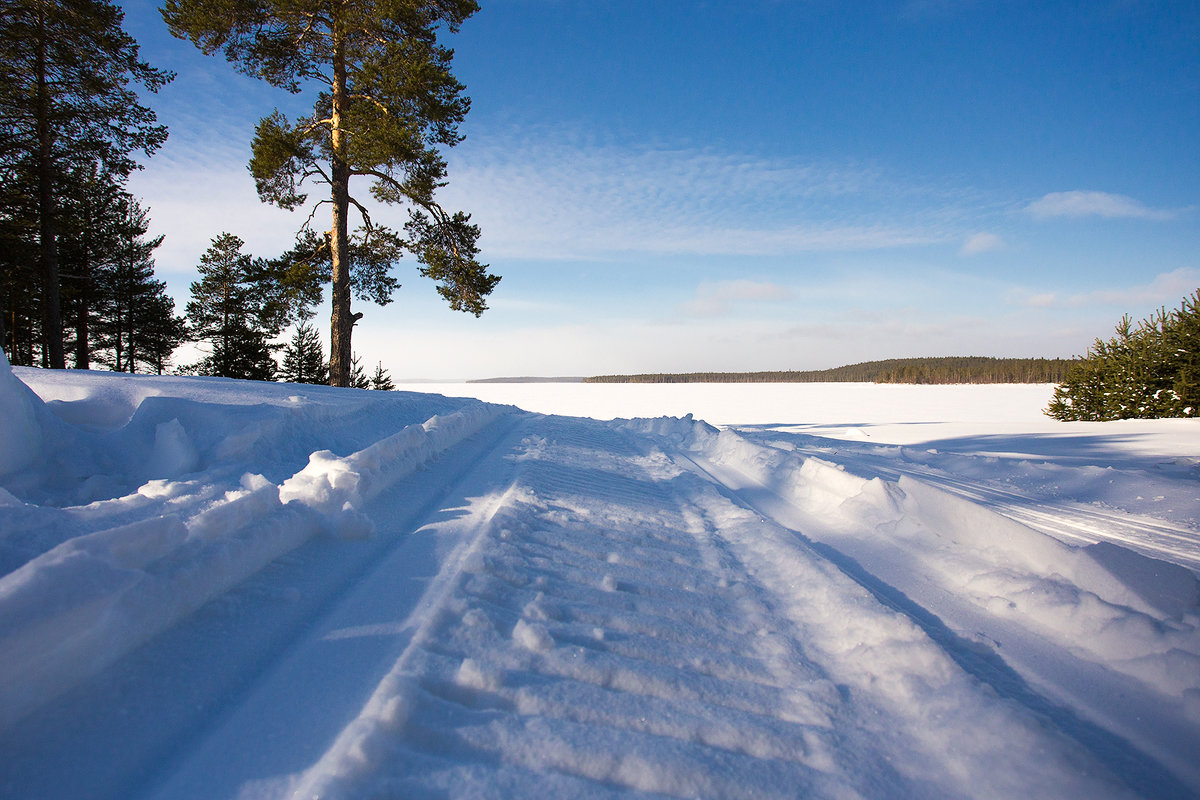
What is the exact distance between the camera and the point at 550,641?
6.48ft

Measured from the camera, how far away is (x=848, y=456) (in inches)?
287

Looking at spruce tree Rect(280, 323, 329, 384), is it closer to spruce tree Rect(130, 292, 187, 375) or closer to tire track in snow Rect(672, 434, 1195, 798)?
spruce tree Rect(130, 292, 187, 375)

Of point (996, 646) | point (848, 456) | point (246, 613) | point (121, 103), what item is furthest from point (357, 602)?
point (121, 103)

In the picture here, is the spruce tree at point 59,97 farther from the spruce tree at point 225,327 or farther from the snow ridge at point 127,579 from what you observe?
the snow ridge at point 127,579

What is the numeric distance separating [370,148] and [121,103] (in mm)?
7026

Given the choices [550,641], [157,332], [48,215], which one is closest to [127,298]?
[157,332]

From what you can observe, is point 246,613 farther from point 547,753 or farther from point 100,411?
point 100,411

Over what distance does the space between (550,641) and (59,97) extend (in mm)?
A: 17652

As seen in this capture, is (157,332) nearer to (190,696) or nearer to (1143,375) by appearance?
(190,696)

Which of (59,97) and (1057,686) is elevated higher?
(59,97)

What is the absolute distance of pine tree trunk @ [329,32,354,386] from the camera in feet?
38.4

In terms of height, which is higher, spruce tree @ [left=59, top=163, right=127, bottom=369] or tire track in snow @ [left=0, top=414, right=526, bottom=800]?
spruce tree @ [left=59, top=163, right=127, bottom=369]

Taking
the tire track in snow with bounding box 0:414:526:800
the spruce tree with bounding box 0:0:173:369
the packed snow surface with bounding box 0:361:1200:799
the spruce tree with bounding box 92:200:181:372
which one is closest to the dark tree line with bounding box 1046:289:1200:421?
the packed snow surface with bounding box 0:361:1200:799

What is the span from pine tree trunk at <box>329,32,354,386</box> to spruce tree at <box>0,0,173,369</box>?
4.50 meters
